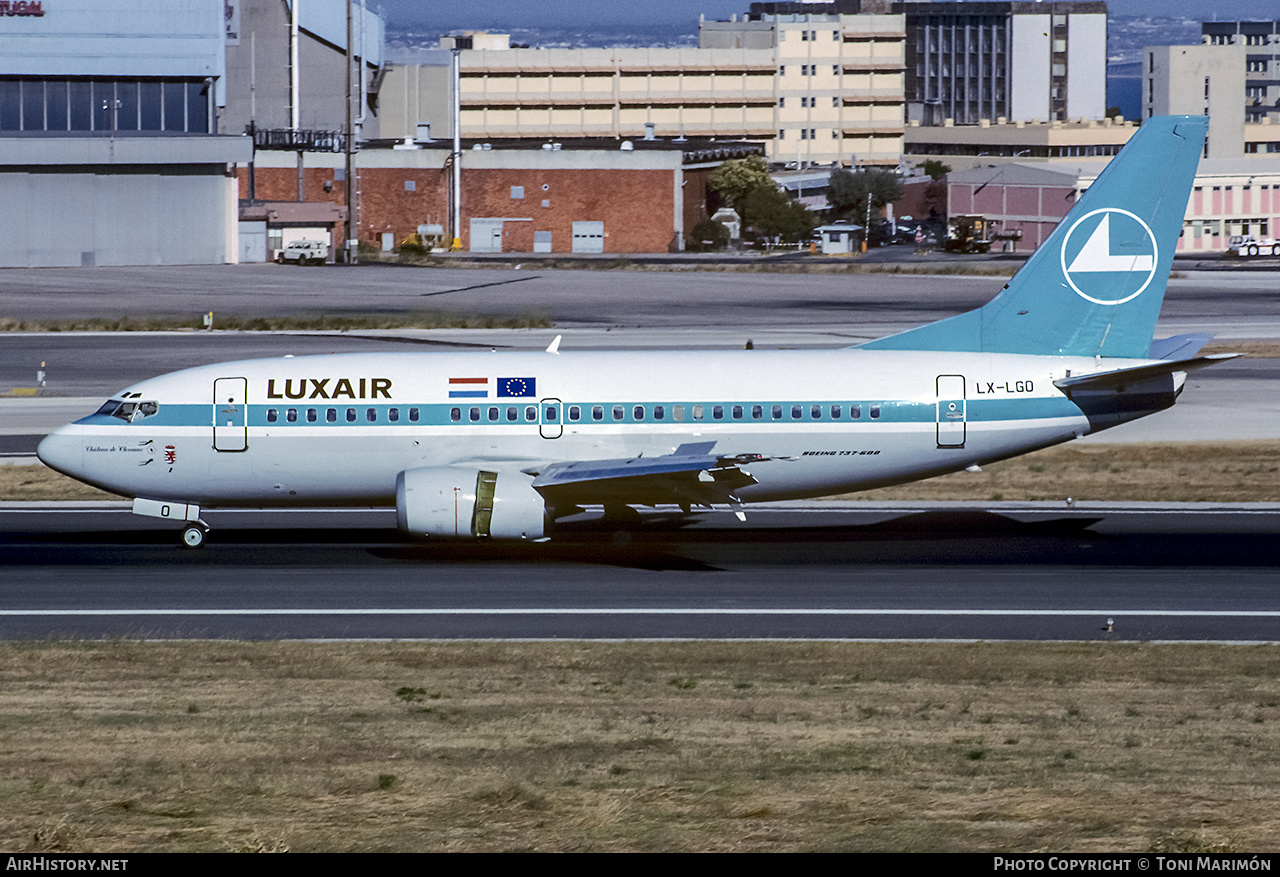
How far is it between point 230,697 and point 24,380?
43.0 m

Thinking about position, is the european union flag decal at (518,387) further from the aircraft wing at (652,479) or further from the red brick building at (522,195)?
the red brick building at (522,195)

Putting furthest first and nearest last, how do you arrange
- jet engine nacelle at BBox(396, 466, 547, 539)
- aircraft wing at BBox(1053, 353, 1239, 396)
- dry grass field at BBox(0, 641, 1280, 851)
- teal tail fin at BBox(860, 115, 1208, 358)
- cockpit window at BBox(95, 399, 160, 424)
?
teal tail fin at BBox(860, 115, 1208, 358) → cockpit window at BBox(95, 399, 160, 424) → aircraft wing at BBox(1053, 353, 1239, 396) → jet engine nacelle at BBox(396, 466, 547, 539) → dry grass field at BBox(0, 641, 1280, 851)

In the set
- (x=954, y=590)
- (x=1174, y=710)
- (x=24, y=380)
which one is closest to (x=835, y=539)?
(x=954, y=590)

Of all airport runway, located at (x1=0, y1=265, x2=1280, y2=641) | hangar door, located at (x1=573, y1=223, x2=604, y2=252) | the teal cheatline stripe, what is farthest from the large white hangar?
the teal cheatline stripe

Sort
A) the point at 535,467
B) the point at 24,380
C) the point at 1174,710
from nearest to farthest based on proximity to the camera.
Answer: the point at 1174,710 → the point at 535,467 → the point at 24,380

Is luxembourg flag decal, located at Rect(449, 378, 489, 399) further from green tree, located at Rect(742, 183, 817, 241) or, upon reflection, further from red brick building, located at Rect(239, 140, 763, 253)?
green tree, located at Rect(742, 183, 817, 241)

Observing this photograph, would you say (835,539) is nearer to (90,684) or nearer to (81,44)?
(90,684)

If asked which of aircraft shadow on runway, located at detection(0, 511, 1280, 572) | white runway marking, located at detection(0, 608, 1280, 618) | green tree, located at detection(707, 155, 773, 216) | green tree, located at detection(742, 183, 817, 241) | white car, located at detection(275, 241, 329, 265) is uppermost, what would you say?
green tree, located at detection(707, 155, 773, 216)

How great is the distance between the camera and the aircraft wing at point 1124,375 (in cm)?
2988

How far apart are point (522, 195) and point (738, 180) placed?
24936 mm

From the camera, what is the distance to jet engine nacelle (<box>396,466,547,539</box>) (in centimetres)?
2902

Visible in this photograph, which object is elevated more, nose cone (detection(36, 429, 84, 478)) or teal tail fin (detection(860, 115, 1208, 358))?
teal tail fin (detection(860, 115, 1208, 358))

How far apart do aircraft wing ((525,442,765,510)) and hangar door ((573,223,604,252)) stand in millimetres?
121738

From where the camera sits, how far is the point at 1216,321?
260ft
